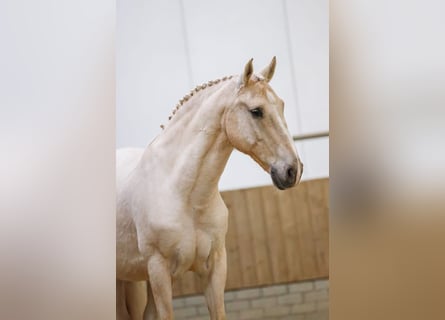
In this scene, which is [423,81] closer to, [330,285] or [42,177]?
[330,285]

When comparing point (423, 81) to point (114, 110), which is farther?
point (114, 110)

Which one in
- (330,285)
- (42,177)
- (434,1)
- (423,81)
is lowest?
(330,285)

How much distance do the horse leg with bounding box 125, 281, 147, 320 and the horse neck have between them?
0.35 meters

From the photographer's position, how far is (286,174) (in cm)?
214

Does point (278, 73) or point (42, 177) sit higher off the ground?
point (278, 73)

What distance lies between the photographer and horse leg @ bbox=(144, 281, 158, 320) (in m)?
2.28

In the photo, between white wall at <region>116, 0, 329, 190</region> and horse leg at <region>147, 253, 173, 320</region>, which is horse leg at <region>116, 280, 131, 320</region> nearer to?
horse leg at <region>147, 253, 173, 320</region>

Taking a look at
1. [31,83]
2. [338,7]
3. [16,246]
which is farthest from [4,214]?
[338,7]

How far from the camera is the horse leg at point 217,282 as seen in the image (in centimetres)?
221

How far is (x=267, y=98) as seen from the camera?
2162mm

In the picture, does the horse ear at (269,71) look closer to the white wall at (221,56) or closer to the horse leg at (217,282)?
the white wall at (221,56)

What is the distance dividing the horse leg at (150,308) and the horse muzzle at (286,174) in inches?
21.8

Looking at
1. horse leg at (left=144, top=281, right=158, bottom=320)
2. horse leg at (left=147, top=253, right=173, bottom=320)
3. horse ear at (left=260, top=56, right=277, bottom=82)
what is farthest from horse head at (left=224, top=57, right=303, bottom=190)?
horse leg at (left=144, top=281, right=158, bottom=320)

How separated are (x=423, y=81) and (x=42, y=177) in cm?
119
